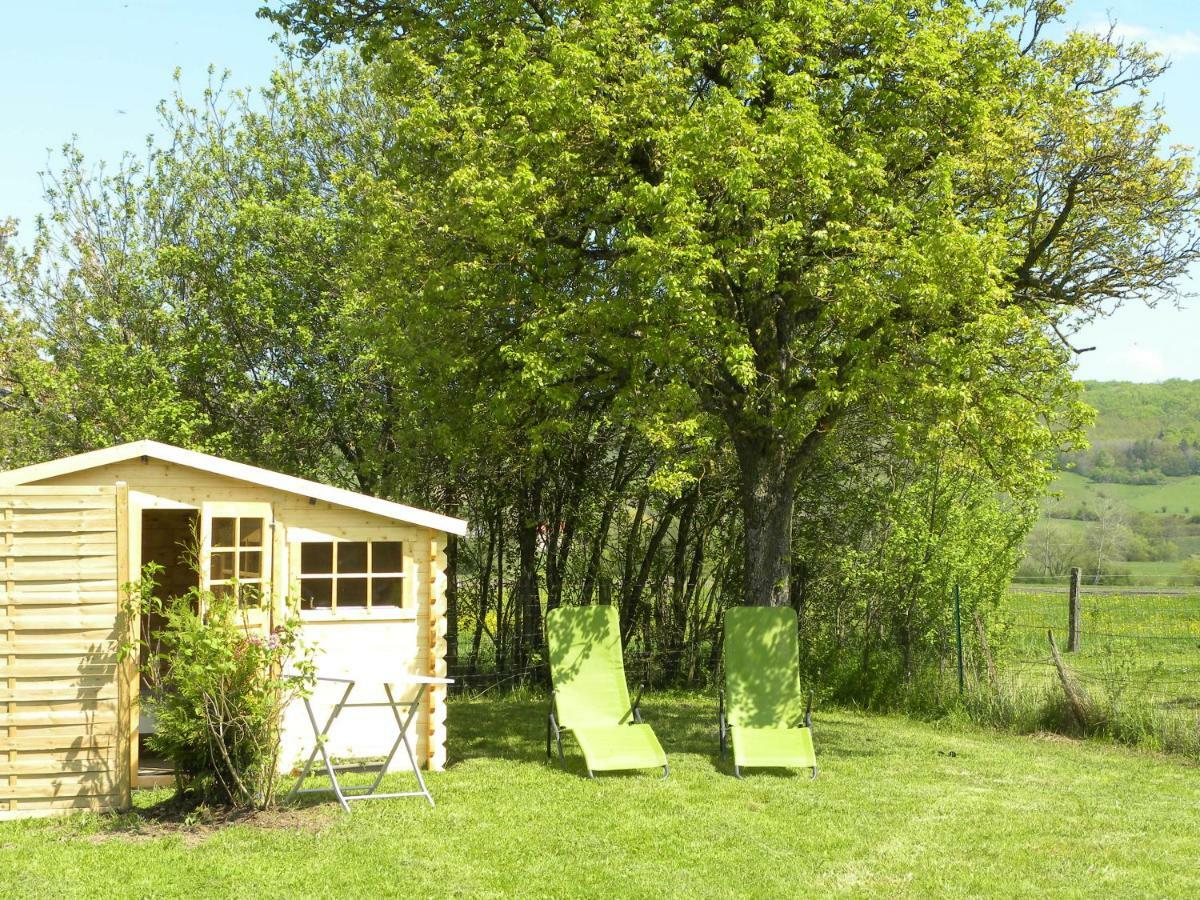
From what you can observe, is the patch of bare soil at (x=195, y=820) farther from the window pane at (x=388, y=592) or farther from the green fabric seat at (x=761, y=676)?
the green fabric seat at (x=761, y=676)

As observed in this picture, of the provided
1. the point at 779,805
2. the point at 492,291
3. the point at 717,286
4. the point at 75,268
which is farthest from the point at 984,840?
the point at 75,268

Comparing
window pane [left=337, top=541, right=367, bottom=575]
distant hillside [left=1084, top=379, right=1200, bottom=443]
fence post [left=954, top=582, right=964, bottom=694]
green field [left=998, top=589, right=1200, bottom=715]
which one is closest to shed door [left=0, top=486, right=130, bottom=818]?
window pane [left=337, top=541, right=367, bottom=575]

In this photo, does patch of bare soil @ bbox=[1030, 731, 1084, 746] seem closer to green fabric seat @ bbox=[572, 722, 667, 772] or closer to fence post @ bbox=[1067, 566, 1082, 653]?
green fabric seat @ bbox=[572, 722, 667, 772]

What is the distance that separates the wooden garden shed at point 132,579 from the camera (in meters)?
7.43

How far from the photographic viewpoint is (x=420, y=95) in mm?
10320

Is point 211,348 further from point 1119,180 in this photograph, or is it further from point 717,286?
point 1119,180

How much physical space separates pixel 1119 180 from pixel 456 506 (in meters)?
7.50

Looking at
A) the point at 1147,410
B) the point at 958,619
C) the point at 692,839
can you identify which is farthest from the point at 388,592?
the point at 1147,410

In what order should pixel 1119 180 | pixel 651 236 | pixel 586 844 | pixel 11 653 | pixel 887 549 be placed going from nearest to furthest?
pixel 586 844
pixel 11 653
pixel 651 236
pixel 1119 180
pixel 887 549

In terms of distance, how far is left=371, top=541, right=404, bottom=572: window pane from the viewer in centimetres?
876

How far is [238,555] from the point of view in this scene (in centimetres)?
813

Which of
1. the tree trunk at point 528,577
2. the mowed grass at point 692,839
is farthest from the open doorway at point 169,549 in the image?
the tree trunk at point 528,577

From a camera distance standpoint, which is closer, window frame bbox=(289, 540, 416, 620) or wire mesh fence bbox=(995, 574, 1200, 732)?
window frame bbox=(289, 540, 416, 620)

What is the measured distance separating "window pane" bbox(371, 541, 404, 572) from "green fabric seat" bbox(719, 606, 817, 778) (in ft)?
9.13
